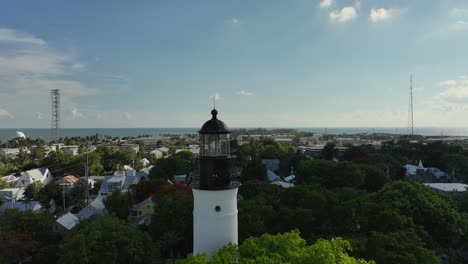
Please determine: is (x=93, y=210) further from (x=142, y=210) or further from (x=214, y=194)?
(x=214, y=194)

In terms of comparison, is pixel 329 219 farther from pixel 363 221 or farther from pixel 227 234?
pixel 227 234

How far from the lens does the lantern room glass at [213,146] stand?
10.6 metres

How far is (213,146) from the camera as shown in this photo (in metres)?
10.7

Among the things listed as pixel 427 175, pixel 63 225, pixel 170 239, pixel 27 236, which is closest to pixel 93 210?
pixel 63 225

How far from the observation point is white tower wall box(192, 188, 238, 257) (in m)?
10.3

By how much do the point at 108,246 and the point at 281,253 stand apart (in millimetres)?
10620

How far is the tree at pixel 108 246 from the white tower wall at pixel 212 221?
8133 millimetres

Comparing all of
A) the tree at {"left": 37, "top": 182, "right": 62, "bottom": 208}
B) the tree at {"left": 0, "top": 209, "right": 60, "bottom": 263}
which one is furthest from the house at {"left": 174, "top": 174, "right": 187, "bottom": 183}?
the tree at {"left": 0, "top": 209, "right": 60, "bottom": 263}

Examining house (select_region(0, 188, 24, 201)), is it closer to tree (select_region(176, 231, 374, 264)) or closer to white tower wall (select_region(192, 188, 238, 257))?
white tower wall (select_region(192, 188, 238, 257))

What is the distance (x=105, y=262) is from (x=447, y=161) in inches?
1991

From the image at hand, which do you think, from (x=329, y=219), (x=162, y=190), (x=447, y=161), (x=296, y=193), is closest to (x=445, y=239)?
(x=329, y=219)

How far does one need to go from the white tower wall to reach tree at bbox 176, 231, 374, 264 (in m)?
0.49

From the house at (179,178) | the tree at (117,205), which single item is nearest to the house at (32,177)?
the house at (179,178)

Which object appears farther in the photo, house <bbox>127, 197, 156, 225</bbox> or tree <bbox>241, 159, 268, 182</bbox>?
tree <bbox>241, 159, 268, 182</bbox>
